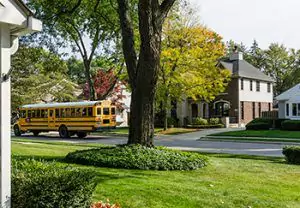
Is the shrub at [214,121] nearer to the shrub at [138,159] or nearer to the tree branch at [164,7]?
the shrub at [138,159]

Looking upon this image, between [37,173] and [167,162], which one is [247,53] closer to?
[167,162]

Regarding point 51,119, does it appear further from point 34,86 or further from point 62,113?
point 34,86

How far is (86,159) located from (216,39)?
28.3 m

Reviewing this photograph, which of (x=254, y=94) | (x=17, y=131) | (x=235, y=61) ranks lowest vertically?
(x=17, y=131)

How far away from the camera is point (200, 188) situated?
25.2ft

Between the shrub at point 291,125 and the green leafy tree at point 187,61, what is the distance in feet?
25.5

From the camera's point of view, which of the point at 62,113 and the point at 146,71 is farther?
the point at 62,113

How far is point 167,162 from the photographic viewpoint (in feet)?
34.3

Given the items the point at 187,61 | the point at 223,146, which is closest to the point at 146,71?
the point at 223,146

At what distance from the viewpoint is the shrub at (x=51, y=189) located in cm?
503

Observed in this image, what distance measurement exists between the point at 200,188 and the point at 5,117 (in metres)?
4.46

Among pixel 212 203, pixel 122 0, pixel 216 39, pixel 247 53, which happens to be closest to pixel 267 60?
pixel 247 53

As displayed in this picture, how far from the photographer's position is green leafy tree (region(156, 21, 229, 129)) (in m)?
35.3

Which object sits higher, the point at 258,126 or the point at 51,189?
the point at 51,189
